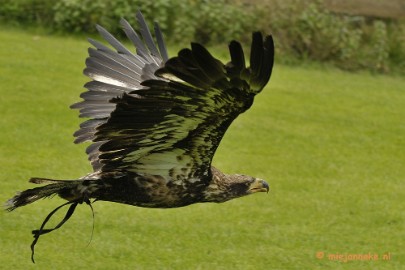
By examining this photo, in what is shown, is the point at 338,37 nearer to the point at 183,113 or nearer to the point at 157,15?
the point at 157,15

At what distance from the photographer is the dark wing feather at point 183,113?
5465mm

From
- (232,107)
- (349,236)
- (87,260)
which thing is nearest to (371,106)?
(349,236)

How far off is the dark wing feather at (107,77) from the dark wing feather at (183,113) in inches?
27.5

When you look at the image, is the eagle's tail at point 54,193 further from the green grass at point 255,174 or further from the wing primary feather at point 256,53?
the wing primary feather at point 256,53

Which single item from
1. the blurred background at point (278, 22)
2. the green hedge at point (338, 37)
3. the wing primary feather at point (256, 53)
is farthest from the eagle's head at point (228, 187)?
the green hedge at point (338, 37)

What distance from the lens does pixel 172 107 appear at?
5875 millimetres

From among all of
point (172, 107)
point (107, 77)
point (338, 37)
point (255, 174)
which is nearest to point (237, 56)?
point (172, 107)

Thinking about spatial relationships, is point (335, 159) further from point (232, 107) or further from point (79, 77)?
point (232, 107)

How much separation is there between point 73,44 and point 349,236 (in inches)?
250

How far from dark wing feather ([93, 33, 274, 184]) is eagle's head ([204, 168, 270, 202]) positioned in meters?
0.14

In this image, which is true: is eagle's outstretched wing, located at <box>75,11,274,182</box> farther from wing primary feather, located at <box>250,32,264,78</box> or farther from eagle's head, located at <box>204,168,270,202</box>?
eagle's head, located at <box>204,168,270,202</box>

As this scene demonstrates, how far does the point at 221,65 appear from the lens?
5.50 metres

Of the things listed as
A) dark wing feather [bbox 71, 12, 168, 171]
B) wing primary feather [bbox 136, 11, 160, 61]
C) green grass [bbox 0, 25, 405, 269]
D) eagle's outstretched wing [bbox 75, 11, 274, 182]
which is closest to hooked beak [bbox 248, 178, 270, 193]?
eagle's outstretched wing [bbox 75, 11, 274, 182]

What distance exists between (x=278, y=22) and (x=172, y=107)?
29.9 ft
